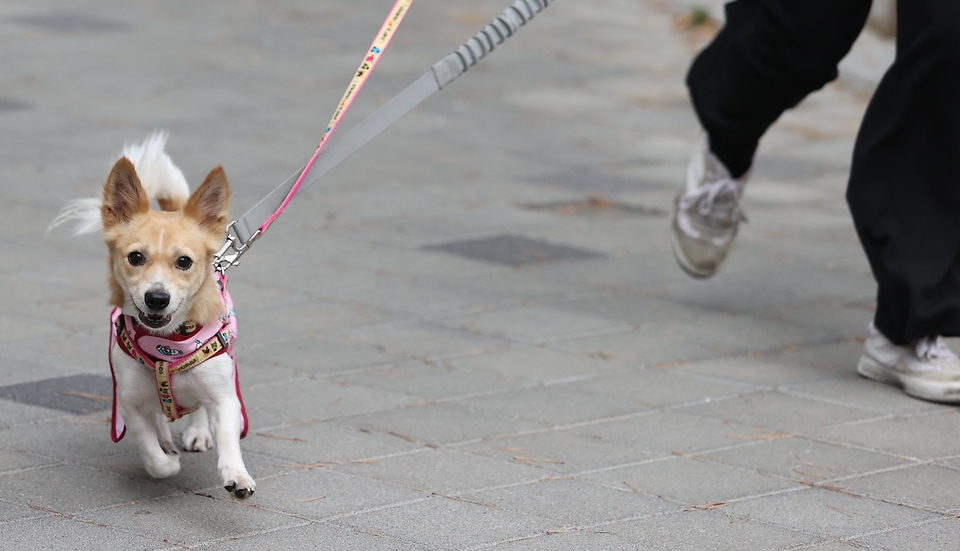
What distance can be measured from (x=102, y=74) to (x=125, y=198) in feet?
23.6

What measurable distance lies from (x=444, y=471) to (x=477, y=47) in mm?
1211

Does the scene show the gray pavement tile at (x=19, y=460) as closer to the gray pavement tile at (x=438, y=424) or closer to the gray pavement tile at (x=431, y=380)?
the gray pavement tile at (x=438, y=424)

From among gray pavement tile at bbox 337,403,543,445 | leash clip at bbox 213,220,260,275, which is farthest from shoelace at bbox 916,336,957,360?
leash clip at bbox 213,220,260,275

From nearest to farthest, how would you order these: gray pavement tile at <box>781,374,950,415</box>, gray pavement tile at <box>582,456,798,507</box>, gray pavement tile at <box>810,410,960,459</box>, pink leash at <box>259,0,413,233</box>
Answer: gray pavement tile at <box>582,456,798,507</box>
pink leash at <box>259,0,413,233</box>
gray pavement tile at <box>810,410,960,459</box>
gray pavement tile at <box>781,374,950,415</box>

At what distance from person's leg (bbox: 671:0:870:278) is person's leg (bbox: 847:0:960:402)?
0.35m

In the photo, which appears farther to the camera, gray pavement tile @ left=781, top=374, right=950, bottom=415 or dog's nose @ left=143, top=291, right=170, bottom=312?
gray pavement tile @ left=781, top=374, right=950, bottom=415

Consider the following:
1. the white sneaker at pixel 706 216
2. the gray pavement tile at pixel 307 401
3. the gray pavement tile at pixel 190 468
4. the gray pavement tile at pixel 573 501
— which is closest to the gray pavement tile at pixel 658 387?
the gray pavement tile at pixel 307 401

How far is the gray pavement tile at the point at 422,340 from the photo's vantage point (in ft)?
16.1

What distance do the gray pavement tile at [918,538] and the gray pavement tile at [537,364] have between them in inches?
60.6

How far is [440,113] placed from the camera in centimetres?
956

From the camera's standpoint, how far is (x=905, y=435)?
4.09 meters

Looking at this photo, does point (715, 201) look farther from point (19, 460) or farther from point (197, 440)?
point (19, 460)

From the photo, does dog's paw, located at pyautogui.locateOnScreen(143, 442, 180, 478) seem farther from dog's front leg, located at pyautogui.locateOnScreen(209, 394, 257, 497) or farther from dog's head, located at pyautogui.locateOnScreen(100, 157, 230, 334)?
dog's head, located at pyautogui.locateOnScreen(100, 157, 230, 334)

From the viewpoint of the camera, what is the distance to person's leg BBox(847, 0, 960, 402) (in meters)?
4.40
